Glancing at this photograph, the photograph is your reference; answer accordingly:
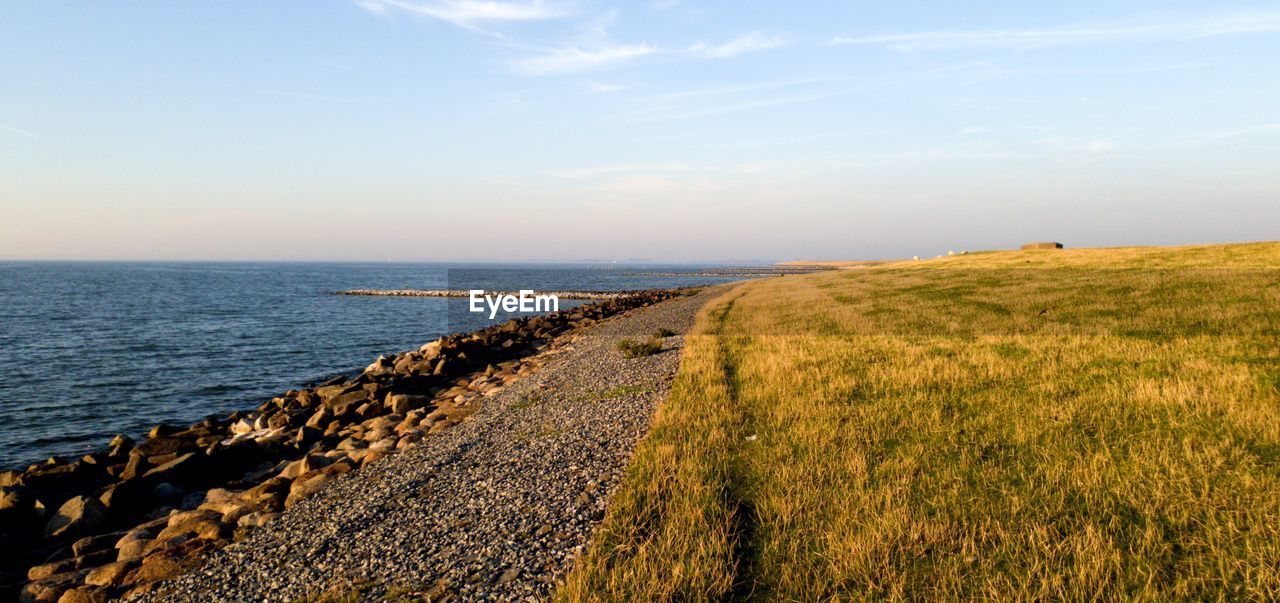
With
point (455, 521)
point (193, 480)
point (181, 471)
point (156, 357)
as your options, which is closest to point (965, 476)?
point (455, 521)

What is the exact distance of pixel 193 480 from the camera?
1314 centimetres

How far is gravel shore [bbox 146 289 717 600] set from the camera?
21.9ft

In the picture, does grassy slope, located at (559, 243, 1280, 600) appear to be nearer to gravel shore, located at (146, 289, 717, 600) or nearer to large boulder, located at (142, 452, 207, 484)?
gravel shore, located at (146, 289, 717, 600)

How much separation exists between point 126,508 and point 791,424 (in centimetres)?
1268

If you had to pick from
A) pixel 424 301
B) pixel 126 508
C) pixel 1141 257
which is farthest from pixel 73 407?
pixel 1141 257

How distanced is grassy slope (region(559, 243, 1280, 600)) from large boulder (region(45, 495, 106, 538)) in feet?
32.3

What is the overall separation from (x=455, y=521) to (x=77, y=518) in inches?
310

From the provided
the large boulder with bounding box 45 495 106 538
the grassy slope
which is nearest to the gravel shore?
the grassy slope

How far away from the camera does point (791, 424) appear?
10719 millimetres

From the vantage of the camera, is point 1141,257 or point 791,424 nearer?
point 791,424

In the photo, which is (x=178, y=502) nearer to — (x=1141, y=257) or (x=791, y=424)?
(x=791, y=424)

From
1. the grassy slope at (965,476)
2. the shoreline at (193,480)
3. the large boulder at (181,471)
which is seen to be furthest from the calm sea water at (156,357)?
the grassy slope at (965,476)

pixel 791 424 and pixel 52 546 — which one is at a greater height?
pixel 791 424

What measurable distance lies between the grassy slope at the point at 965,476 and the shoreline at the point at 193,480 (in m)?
6.46
